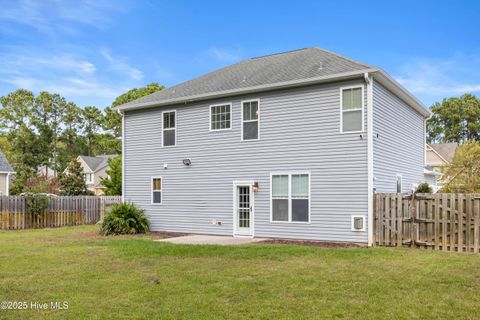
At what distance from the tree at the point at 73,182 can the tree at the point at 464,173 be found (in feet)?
98.1

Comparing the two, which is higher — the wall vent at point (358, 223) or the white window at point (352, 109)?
the white window at point (352, 109)

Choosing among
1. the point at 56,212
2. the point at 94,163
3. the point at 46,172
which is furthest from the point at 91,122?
the point at 56,212

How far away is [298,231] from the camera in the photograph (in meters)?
13.3

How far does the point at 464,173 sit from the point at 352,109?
268 inches

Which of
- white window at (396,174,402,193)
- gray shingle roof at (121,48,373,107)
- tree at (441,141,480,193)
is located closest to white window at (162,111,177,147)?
gray shingle roof at (121,48,373,107)

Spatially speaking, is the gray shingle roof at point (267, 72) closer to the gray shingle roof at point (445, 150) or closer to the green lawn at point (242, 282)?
the green lawn at point (242, 282)

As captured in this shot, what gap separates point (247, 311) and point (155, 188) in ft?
39.0

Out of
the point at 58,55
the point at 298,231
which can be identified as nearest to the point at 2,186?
the point at 58,55

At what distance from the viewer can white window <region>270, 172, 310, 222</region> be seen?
1328 centimetres

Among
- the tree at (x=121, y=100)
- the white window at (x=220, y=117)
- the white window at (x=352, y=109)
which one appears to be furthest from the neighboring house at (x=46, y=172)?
the white window at (x=352, y=109)

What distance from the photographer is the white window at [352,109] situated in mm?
12500

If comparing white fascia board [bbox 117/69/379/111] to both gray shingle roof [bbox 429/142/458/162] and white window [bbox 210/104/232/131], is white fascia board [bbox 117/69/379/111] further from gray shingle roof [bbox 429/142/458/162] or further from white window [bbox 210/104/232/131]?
gray shingle roof [bbox 429/142/458/162]

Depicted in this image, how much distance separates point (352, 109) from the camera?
12617 mm

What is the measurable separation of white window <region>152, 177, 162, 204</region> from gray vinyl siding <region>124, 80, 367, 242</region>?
19 centimetres
